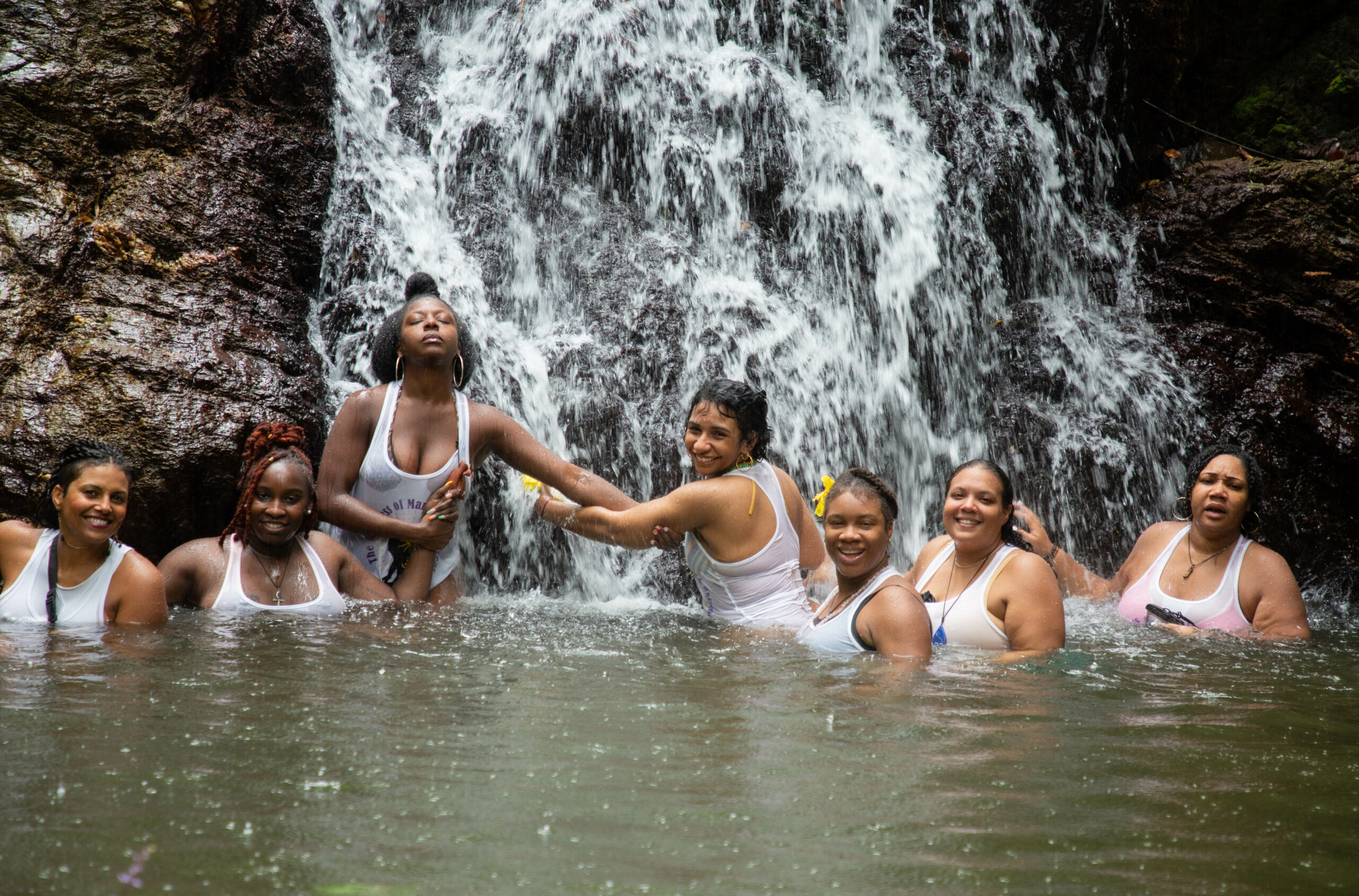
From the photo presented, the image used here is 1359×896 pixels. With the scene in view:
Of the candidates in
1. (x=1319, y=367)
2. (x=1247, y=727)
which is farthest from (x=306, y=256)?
(x=1319, y=367)

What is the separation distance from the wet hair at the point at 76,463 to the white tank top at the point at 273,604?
757 millimetres

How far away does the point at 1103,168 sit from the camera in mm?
9516

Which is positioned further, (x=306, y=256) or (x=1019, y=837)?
(x=306, y=256)

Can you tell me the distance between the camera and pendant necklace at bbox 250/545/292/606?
202 inches

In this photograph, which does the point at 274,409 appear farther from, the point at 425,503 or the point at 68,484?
the point at 68,484

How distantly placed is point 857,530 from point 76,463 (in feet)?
10.7

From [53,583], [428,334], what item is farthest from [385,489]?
[53,583]

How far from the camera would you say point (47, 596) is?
176 inches

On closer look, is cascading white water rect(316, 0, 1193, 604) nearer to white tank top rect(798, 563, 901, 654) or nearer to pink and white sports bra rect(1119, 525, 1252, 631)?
pink and white sports bra rect(1119, 525, 1252, 631)

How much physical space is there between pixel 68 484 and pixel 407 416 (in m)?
1.73

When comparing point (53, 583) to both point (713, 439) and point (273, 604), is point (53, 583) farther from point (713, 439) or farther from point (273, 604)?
point (713, 439)

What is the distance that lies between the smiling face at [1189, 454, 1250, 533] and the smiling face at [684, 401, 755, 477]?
99.6 inches

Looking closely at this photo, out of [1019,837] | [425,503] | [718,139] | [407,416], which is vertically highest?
[718,139]

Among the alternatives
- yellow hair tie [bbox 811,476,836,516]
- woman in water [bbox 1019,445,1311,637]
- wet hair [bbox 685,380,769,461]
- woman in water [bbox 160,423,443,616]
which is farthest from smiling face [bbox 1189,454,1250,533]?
woman in water [bbox 160,423,443,616]
